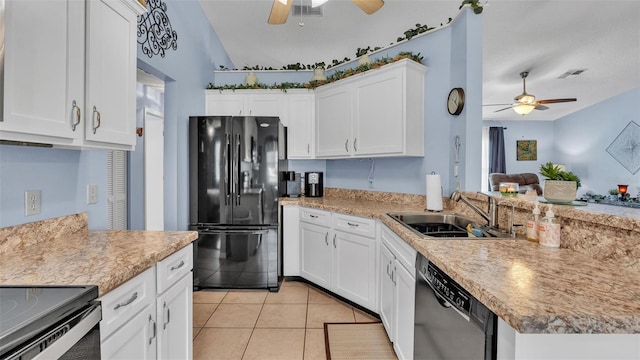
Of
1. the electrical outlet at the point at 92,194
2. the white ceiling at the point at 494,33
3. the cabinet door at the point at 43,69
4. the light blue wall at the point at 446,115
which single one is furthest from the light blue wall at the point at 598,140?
the electrical outlet at the point at 92,194

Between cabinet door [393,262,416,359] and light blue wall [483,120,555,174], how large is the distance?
27.0 ft

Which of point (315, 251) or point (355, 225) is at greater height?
point (355, 225)

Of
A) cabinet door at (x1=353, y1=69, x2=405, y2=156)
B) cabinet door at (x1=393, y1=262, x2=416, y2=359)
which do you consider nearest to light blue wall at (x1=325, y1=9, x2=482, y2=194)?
cabinet door at (x1=353, y1=69, x2=405, y2=156)

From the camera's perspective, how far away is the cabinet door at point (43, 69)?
98 centimetres

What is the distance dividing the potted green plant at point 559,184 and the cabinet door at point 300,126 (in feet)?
7.98

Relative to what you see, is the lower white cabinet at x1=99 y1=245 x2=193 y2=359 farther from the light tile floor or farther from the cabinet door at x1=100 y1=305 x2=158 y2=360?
the light tile floor

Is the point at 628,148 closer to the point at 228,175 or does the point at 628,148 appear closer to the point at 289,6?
the point at 289,6

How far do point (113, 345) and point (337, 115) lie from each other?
2.69 m

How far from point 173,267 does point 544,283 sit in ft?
5.03

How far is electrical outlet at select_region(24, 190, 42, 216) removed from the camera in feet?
4.33

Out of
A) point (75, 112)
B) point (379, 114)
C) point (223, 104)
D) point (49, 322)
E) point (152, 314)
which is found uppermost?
point (223, 104)

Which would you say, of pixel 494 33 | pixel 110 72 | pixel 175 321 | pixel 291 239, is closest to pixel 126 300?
pixel 175 321

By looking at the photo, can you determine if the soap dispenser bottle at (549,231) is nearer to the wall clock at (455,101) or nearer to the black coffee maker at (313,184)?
the wall clock at (455,101)

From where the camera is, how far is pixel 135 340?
1.13m
